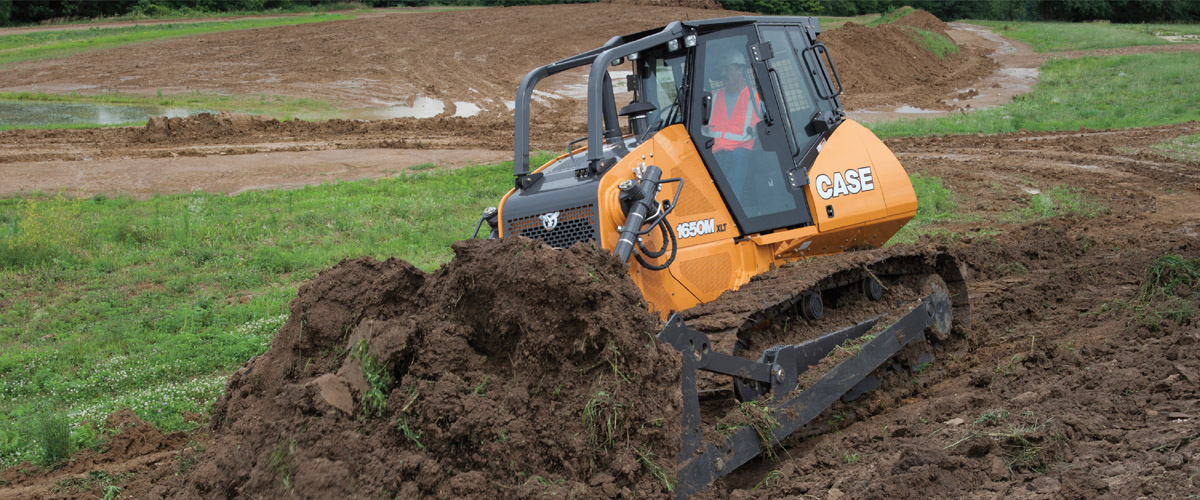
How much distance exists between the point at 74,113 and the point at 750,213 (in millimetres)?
24698

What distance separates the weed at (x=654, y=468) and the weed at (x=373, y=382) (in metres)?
1.27

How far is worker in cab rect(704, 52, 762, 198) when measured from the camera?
637 cm

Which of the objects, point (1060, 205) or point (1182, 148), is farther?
point (1182, 148)

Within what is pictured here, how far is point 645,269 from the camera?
19.2 ft

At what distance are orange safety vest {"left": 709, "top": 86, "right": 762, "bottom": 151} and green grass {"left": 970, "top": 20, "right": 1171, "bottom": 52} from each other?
131ft

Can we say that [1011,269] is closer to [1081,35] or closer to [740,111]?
[740,111]

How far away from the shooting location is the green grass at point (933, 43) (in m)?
36.8

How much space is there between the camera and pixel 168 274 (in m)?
11.2

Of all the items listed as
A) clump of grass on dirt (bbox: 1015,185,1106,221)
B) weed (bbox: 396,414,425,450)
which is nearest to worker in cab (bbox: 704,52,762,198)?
weed (bbox: 396,414,425,450)

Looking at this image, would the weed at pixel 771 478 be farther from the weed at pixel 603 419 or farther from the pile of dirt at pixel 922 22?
the pile of dirt at pixel 922 22

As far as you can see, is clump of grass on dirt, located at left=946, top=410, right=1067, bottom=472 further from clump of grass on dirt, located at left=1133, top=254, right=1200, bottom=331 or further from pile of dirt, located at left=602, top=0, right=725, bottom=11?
pile of dirt, located at left=602, top=0, right=725, bottom=11

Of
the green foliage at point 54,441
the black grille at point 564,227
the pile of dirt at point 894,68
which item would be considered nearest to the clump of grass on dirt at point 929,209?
the black grille at point 564,227

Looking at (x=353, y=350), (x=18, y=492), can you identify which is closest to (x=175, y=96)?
(x=18, y=492)

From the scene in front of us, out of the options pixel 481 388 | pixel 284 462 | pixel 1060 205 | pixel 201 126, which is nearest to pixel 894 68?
pixel 1060 205
